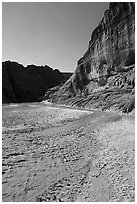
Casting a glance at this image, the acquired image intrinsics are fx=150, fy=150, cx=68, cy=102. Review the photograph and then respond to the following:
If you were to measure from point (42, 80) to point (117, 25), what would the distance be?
74.5 metres

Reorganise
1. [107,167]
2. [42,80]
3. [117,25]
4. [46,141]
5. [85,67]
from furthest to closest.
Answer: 1. [42,80]
2. [85,67]
3. [117,25]
4. [46,141]
5. [107,167]

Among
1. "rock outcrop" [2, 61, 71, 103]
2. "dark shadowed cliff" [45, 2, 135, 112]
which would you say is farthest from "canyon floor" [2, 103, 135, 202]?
"rock outcrop" [2, 61, 71, 103]

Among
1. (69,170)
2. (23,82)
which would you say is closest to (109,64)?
(69,170)

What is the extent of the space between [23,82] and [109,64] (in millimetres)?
68679

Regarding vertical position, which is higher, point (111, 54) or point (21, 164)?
point (111, 54)

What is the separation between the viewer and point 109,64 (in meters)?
53.2

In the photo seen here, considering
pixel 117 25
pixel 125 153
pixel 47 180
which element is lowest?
pixel 47 180

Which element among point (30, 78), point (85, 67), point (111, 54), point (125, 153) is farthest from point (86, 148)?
point (30, 78)

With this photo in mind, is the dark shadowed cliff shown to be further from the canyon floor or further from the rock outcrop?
the rock outcrop

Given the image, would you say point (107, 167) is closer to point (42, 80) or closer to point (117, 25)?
point (117, 25)

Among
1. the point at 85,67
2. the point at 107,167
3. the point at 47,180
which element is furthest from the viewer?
the point at 85,67

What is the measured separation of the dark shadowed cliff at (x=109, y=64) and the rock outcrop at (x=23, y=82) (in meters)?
36.2

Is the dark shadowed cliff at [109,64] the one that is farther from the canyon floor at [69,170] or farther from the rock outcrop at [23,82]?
the rock outcrop at [23,82]

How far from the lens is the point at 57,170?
8.23 metres
